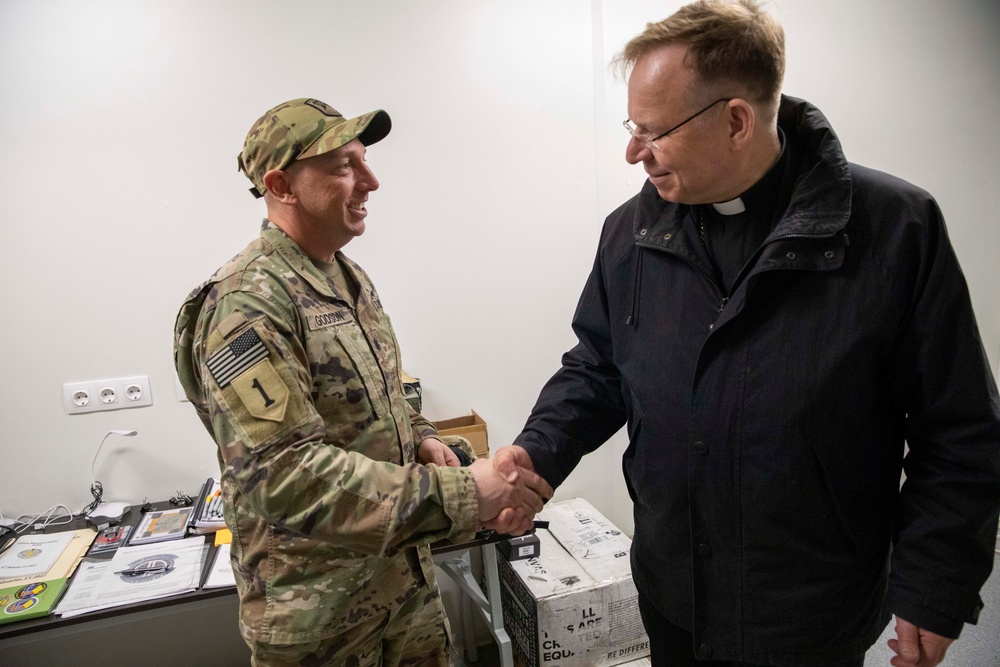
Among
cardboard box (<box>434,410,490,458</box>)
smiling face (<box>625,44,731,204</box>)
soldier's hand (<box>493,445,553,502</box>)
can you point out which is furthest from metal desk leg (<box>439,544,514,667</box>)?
smiling face (<box>625,44,731,204</box>)

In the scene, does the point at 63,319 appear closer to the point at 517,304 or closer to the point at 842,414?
the point at 517,304

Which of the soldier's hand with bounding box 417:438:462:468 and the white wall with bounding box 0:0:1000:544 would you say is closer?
the soldier's hand with bounding box 417:438:462:468

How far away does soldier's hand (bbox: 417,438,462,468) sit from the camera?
1570mm

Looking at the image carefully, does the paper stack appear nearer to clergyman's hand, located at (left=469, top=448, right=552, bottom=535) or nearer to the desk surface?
the desk surface

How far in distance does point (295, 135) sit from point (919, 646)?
1536 millimetres

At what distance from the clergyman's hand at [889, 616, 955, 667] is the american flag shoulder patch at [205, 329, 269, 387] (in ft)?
3.98

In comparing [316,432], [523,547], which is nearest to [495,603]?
[523,547]

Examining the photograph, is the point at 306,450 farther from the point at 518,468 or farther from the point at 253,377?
the point at 518,468

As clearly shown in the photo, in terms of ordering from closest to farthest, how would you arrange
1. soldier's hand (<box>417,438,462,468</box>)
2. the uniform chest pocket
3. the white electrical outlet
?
the uniform chest pocket
soldier's hand (<box>417,438,462,468</box>)
the white electrical outlet

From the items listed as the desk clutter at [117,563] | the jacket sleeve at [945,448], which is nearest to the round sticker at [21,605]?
the desk clutter at [117,563]

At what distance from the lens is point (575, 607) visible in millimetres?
2146

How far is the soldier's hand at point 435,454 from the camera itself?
157 centimetres

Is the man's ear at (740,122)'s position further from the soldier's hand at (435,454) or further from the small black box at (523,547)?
the small black box at (523,547)

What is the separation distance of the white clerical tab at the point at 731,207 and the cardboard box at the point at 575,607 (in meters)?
1.50
